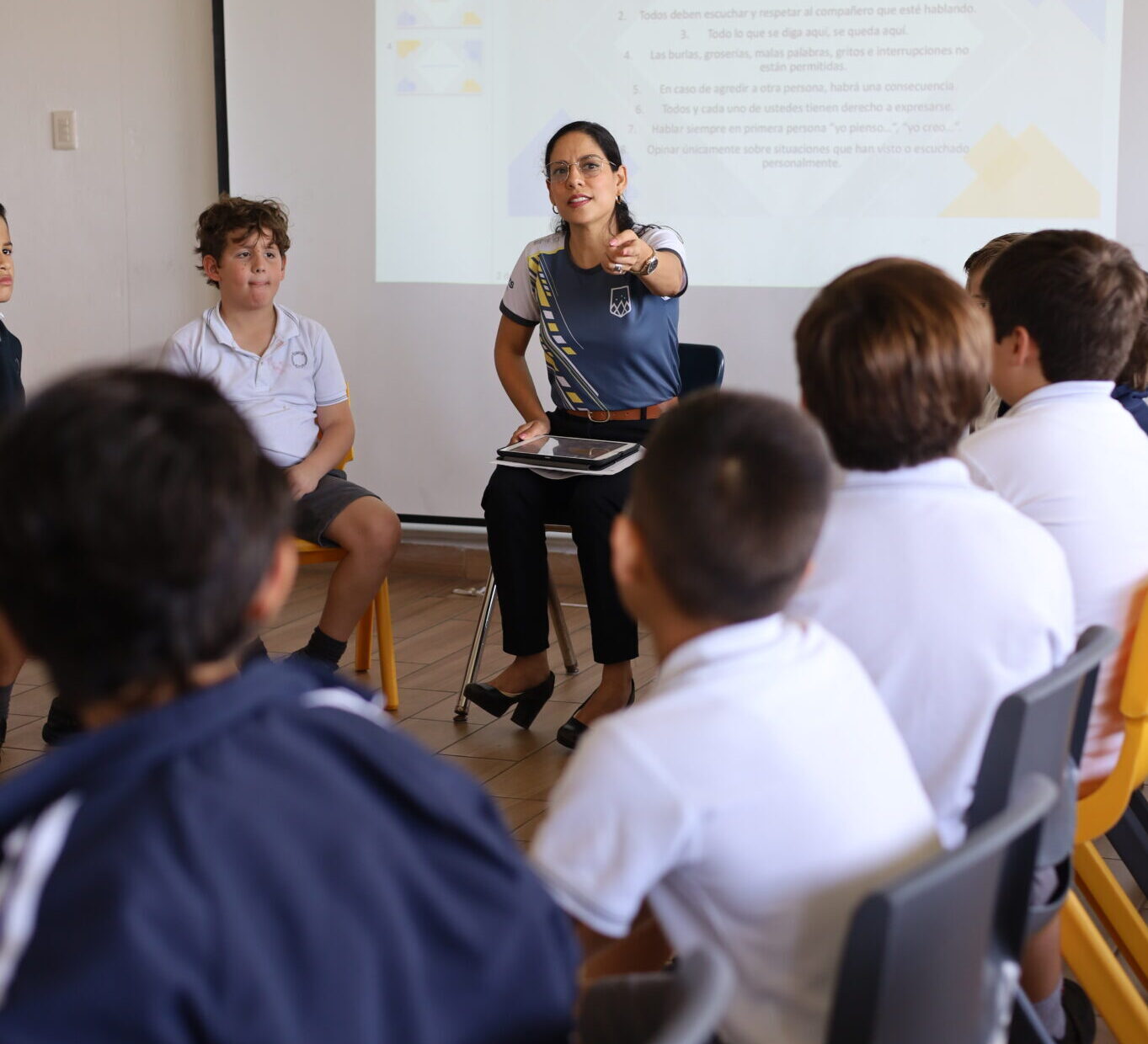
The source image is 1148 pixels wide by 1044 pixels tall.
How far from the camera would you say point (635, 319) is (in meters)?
2.92

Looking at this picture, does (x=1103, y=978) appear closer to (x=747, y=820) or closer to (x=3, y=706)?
(x=747, y=820)

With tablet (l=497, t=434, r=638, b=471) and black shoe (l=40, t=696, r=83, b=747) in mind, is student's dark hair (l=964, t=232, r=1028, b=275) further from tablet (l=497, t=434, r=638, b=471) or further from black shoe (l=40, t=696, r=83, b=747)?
black shoe (l=40, t=696, r=83, b=747)

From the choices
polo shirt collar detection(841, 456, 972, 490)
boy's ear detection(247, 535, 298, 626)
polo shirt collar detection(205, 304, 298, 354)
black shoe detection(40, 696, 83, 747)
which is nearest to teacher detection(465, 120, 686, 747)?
polo shirt collar detection(205, 304, 298, 354)

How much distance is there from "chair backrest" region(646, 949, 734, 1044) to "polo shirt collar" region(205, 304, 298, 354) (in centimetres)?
248

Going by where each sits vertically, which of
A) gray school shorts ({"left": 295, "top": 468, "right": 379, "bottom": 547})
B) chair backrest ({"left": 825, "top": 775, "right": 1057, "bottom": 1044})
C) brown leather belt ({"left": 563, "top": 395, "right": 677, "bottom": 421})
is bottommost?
gray school shorts ({"left": 295, "top": 468, "right": 379, "bottom": 547})

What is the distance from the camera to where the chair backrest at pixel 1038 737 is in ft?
3.33

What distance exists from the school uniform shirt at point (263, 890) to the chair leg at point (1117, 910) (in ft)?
3.95

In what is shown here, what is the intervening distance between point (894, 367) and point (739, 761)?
1.64 feet

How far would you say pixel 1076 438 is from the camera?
1.54m

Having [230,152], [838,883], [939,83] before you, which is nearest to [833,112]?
[939,83]

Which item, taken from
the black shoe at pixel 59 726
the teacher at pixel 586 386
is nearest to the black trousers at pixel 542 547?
the teacher at pixel 586 386

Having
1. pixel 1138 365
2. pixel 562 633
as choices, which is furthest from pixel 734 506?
pixel 562 633

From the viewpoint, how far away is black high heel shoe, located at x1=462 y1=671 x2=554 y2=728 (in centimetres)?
281

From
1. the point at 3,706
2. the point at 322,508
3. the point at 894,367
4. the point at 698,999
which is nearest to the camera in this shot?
the point at 698,999
